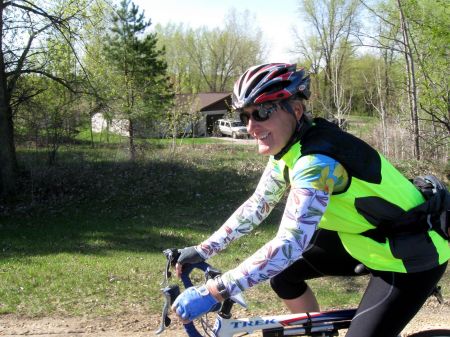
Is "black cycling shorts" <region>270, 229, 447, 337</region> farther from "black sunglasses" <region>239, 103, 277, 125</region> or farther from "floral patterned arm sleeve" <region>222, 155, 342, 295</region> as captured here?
"black sunglasses" <region>239, 103, 277, 125</region>

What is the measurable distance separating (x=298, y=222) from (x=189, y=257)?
2.57 feet

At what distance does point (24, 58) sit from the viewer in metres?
16.4

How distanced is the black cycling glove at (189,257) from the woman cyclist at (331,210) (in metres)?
0.47

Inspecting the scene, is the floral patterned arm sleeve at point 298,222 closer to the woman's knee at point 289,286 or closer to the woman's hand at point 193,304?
the woman's hand at point 193,304

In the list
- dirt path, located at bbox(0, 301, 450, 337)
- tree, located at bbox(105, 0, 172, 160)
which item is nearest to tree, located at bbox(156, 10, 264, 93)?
tree, located at bbox(105, 0, 172, 160)

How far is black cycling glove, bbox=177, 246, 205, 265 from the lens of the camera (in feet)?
9.25

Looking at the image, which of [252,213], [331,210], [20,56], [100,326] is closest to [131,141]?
[20,56]

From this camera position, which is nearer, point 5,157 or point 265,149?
point 265,149

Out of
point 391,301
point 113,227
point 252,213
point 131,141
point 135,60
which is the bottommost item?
point 113,227

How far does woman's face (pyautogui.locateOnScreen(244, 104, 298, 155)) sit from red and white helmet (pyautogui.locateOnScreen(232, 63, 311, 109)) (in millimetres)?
54

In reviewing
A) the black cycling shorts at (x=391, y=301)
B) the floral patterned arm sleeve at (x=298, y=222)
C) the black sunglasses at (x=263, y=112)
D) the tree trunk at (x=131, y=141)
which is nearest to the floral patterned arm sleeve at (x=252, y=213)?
the black sunglasses at (x=263, y=112)

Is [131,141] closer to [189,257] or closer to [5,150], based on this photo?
[5,150]

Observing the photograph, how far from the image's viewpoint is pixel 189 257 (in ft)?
9.27

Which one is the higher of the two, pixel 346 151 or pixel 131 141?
pixel 346 151
